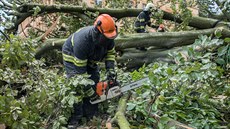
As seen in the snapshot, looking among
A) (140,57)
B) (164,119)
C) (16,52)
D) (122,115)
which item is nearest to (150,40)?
(140,57)

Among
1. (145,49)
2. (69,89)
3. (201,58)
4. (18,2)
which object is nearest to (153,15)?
(145,49)

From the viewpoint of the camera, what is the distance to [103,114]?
3.71 metres

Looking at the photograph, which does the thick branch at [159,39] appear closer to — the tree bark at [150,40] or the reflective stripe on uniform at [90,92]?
the tree bark at [150,40]

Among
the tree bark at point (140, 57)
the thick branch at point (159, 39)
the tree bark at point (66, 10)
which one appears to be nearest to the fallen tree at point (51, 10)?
the tree bark at point (66, 10)

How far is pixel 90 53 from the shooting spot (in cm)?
324

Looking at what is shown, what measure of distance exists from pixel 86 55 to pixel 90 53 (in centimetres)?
7

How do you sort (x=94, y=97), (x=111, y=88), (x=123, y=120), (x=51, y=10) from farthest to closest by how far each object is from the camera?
1. (x=51, y=10)
2. (x=94, y=97)
3. (x=111, y=88)
4. (x=123, y=120)

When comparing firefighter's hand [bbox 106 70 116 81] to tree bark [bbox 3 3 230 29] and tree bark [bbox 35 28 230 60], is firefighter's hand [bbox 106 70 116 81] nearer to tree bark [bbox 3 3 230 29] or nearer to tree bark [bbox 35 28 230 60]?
tree bark [bbox 35 28 230 60]

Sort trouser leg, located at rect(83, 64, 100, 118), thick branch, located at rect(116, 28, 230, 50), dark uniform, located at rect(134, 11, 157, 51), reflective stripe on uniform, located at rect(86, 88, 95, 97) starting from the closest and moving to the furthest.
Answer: reflective stripe on uniform, located at rect(86, 88, 95, 97) → trouser leg, located at rect(83, 64, 100, 118) → thick branch, located at rect(116, 28, 230, 50) → dark uniform, located at rect(134, 11, 157, 51)

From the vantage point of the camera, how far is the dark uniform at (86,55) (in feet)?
10.2

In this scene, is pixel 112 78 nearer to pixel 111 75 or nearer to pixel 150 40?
pixel 111 75

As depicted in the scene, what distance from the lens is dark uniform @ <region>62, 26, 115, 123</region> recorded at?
10.2 feet

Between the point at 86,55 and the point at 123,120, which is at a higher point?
the point at 86,55

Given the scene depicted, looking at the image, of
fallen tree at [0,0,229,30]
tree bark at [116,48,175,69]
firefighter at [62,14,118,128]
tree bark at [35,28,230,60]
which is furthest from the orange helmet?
fallen tree at [0,0,229,30]
